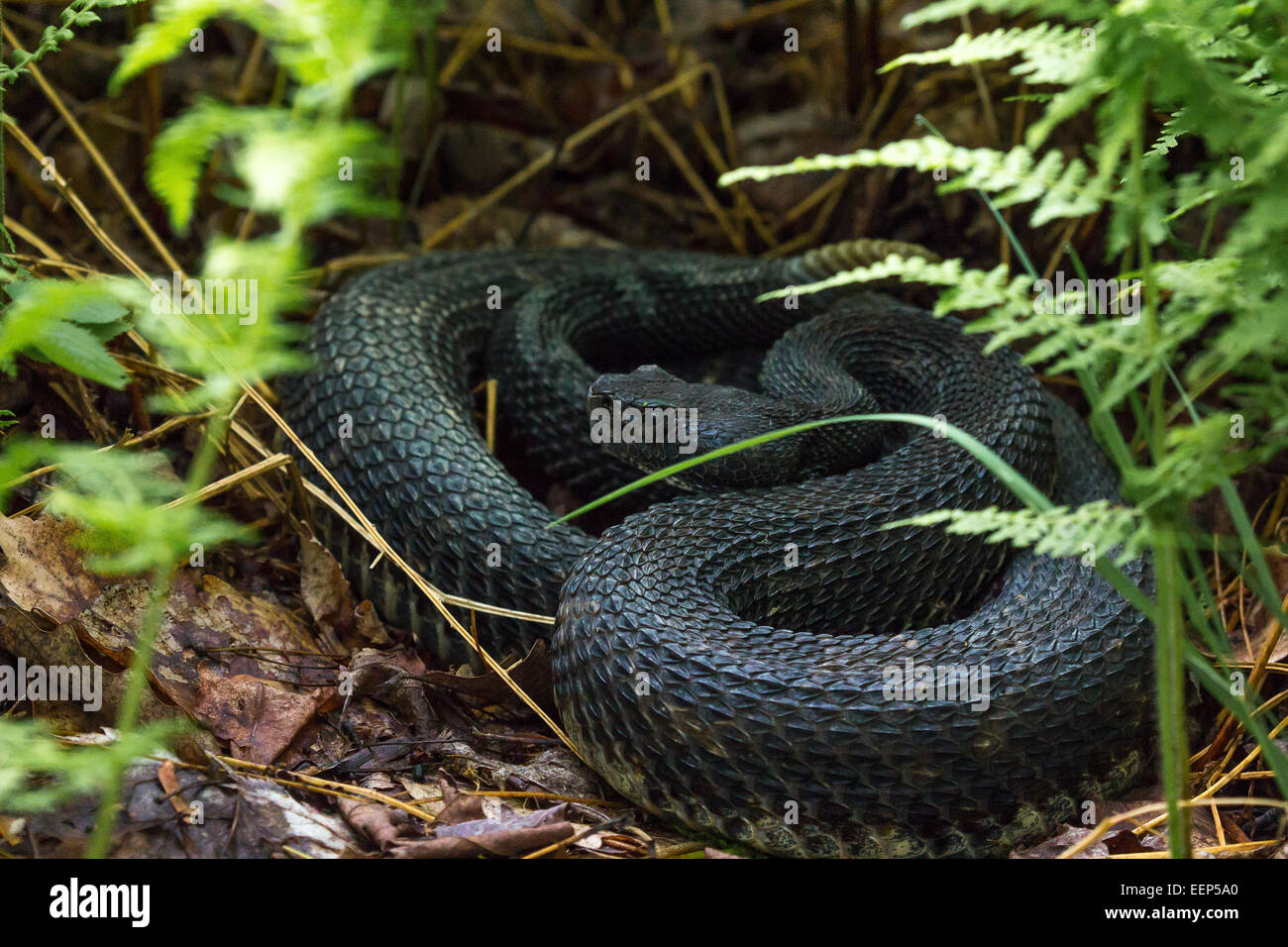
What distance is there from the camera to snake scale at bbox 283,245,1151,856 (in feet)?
11.6

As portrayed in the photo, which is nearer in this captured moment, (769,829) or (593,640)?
(769,829)

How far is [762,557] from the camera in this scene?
14.7 ft

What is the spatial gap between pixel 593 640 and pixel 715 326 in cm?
305

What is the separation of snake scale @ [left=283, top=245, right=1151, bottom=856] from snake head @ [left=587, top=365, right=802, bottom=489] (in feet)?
0.09

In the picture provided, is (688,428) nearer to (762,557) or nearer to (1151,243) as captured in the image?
(762,557)

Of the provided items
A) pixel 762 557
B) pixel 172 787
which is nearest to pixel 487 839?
pixel 172 787

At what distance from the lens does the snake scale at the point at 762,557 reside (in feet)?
11.6

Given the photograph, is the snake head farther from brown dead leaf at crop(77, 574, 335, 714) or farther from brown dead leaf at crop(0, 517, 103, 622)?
brown dead leaf at crop(0, 517, 103, 622)

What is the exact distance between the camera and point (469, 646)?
14.8 feet

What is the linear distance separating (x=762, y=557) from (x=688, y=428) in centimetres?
89

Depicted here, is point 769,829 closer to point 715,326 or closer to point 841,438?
point 841,438

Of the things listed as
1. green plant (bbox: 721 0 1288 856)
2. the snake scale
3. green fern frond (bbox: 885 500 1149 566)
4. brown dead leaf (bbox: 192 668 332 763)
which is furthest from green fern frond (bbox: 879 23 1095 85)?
brown dead leaf (bbox: 192 668 332 763)

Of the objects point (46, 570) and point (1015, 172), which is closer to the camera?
point (1015, 172)
